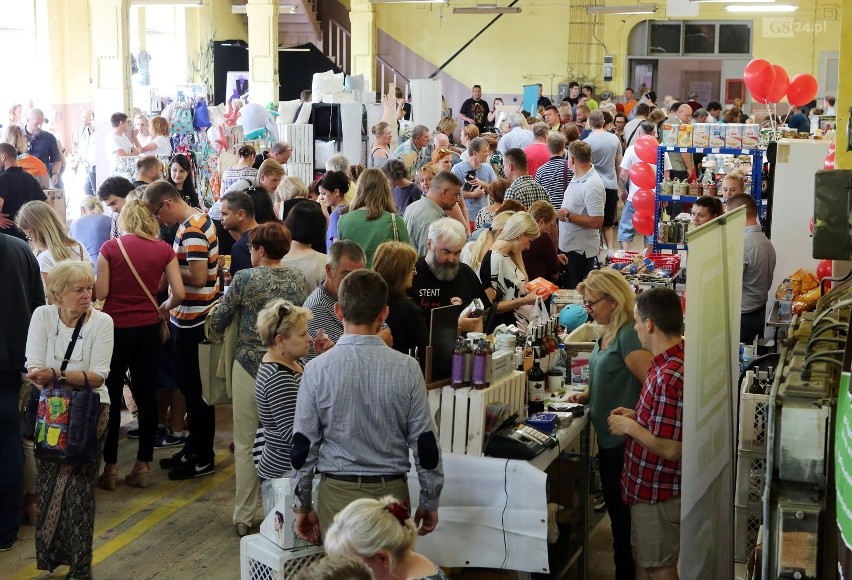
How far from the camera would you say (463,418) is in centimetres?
412

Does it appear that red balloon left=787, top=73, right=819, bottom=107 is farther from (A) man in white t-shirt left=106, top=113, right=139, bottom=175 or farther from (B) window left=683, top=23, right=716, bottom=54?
(B) window left=683, top=23, right=716, bottom=54

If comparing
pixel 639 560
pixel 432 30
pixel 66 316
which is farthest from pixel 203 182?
pixel 432 30

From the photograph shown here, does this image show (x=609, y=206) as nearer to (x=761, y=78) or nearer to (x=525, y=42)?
(x=761, y=78)

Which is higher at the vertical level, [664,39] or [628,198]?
[664,39]

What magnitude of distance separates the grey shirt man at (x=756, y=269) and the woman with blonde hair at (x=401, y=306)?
3.07m

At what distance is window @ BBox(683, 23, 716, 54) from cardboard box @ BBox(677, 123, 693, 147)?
1573 cm

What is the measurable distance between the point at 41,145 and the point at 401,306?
870 centimetres

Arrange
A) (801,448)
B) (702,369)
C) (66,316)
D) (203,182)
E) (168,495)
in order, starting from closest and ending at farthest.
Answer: (801,448) → (702,369) → (66,316) → (168,495) → (203,182)

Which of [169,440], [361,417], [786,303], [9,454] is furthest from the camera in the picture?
[786,303]

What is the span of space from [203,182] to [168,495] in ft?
21.8

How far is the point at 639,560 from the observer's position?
4004 mm

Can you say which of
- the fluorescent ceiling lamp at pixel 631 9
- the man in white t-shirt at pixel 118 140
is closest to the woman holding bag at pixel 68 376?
the man in white t-shirt at pixel 118 140

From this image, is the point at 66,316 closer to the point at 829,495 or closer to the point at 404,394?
the point at 404,394

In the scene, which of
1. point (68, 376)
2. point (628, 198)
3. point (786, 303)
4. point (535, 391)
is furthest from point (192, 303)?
point (628, 198)
